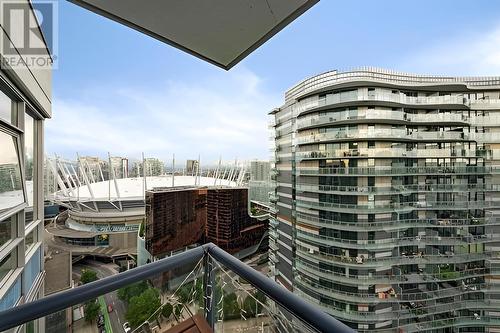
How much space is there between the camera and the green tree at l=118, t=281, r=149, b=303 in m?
0.66

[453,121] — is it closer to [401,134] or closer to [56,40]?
[401,134]

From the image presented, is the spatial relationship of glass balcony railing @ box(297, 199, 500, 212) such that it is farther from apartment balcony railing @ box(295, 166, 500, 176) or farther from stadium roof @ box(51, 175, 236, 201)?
stadium roof @ box(51, 175, 236, 201)

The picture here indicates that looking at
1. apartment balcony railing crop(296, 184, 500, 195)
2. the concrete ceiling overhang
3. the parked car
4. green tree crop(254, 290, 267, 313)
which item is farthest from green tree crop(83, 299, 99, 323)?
apartment balcony railing crop(296, 184, 500, 195)

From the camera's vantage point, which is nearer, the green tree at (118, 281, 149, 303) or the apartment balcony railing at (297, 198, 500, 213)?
the green tree at (118, 281, 149, 303)

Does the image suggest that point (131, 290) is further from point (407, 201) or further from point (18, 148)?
point (407, 201)

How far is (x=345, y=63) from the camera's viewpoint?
6.77m

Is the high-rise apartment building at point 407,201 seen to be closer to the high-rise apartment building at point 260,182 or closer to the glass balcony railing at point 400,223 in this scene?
the glass balcony railing at point 400,223

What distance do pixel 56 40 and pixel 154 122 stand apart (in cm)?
1161

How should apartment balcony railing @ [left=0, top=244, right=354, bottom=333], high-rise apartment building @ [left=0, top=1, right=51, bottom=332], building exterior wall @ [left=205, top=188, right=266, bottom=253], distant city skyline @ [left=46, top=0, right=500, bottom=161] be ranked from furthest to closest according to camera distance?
building exterior wall @ [left=205, top=188, right=266, bottom=253], distant city skyline @ [left=46, top=0, right=500, bottom=161], high-rise apartment building @ [left=0, top=1, right=51, bottom=332], apartment balcony railing @ [left=0, top=244, right=354, bottom=333]

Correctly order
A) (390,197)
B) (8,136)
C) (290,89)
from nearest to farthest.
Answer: (8,136) < (390,197) < (290,89)

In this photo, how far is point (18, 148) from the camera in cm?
181

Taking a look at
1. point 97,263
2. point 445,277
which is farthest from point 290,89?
point 97,263

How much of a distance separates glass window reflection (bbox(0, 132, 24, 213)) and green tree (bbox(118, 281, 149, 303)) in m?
1.49

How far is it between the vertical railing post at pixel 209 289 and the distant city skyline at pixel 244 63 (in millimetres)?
952
